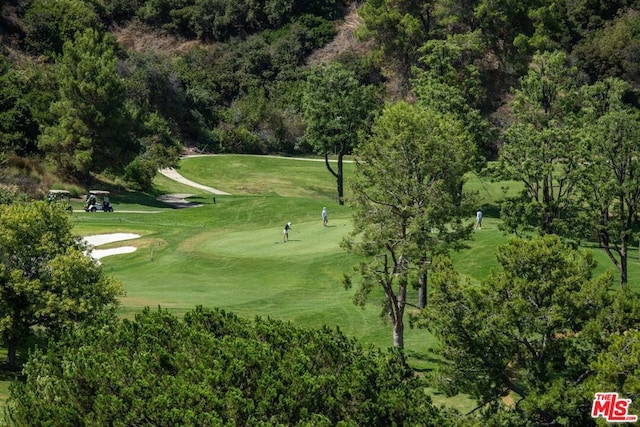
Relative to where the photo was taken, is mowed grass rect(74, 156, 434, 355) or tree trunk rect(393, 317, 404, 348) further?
mowed grass rect(74, 156, 434, 355)

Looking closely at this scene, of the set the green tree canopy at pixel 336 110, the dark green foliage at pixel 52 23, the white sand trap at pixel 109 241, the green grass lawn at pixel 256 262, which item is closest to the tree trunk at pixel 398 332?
the green grass lawn at pixel 256 262

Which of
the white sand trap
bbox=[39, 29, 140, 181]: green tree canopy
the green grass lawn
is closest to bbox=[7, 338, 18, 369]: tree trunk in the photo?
the green grass lawn

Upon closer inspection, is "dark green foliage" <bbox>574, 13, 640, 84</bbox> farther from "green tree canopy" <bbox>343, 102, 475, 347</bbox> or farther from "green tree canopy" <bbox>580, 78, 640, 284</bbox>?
"green tree canopy" <bbox>343, 102, 475, 347</bbox>

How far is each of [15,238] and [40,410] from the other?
45.7 ft

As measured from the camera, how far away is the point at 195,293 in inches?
1809

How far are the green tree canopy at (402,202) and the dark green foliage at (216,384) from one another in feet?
36.2

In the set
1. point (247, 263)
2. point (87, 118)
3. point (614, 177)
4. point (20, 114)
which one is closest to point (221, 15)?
point (20, 114)

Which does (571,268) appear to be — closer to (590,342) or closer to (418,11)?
(590,342)

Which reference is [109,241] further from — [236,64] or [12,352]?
[236,64]

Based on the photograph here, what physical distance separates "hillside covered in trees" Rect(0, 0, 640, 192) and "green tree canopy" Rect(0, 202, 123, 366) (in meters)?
43.3

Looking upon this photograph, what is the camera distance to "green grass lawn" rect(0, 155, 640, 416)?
140 feet

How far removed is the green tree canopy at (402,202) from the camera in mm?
36906

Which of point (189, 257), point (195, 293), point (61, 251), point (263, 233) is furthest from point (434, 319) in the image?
point (263, 233)

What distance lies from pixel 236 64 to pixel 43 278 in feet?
323
